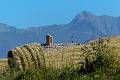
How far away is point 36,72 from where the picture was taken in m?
16.8

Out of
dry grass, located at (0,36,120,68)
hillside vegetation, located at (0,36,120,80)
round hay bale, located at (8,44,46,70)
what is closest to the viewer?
hillside vegetation, located at (0,36,120,80)

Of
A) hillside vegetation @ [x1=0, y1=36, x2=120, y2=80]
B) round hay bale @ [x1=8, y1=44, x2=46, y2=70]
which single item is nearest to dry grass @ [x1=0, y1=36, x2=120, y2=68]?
round hay bale @ [x1=8, y1=44, x2=46, y2=70]

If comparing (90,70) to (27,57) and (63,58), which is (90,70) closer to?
(27,57)

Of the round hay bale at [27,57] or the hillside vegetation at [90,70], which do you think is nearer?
the hillside vegetation at [90,70]

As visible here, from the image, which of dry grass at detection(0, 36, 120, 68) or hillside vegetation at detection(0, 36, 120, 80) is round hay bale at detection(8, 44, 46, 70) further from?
hillside vegetation at detection(0, 36, 120, 80)

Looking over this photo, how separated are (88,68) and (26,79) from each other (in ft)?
6.01

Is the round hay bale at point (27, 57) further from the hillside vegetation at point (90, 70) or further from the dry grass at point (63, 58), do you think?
the hillside vegetation at point (90, 70)

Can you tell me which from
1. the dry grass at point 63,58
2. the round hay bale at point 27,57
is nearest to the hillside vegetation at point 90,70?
the dry grass at point 63,58

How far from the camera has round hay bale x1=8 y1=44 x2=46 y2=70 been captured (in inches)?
836

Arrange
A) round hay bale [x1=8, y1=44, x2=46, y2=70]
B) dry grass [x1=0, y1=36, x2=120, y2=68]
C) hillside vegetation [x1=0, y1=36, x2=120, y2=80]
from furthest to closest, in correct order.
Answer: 1. round hay bale [x1=8, y1=44, x2=46, y2=70]
2. dry grass [x1=0, y1=36, x2=120, y2=68]
3. hillside vegetation [x1=0, y1=36, x2=120, y2=80]

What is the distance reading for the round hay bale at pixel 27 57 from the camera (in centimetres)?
2122

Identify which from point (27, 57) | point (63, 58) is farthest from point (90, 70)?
point (63, 58)

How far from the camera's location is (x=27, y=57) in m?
21.4

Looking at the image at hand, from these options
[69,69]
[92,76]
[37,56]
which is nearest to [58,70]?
[69,69]
